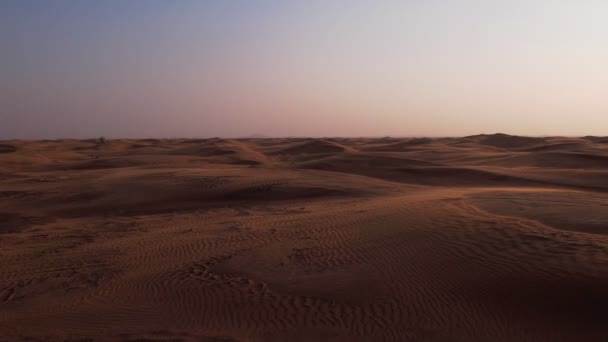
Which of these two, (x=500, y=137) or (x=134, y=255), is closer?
(x=134, y=255)

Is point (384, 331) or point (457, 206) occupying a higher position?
point (457, 206)

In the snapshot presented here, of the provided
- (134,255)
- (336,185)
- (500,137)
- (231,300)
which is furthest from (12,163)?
(500,137)

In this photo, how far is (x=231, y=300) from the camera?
5.05m

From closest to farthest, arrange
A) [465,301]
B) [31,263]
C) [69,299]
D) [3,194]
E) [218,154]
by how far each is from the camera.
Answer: [465,301] < [69,299] < [31,263] < [3,194] < [218,154]

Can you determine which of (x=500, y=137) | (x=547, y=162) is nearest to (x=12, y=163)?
(x=547, y=162)

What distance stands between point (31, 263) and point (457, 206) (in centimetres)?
745

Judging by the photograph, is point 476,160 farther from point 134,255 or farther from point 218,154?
point 134,255

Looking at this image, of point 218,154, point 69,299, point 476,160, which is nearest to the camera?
point 69,299

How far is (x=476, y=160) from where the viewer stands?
23.8 meters

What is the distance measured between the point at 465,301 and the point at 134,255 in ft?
16.3

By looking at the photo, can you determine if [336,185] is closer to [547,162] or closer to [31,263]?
[31,263]

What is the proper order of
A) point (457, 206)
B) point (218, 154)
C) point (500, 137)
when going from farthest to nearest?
point (500, 137) → point (218, 154) → point (457, 206)

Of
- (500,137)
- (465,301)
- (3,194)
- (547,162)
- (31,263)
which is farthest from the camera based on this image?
(500,137)

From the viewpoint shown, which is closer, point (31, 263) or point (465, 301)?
point (465, 301)
